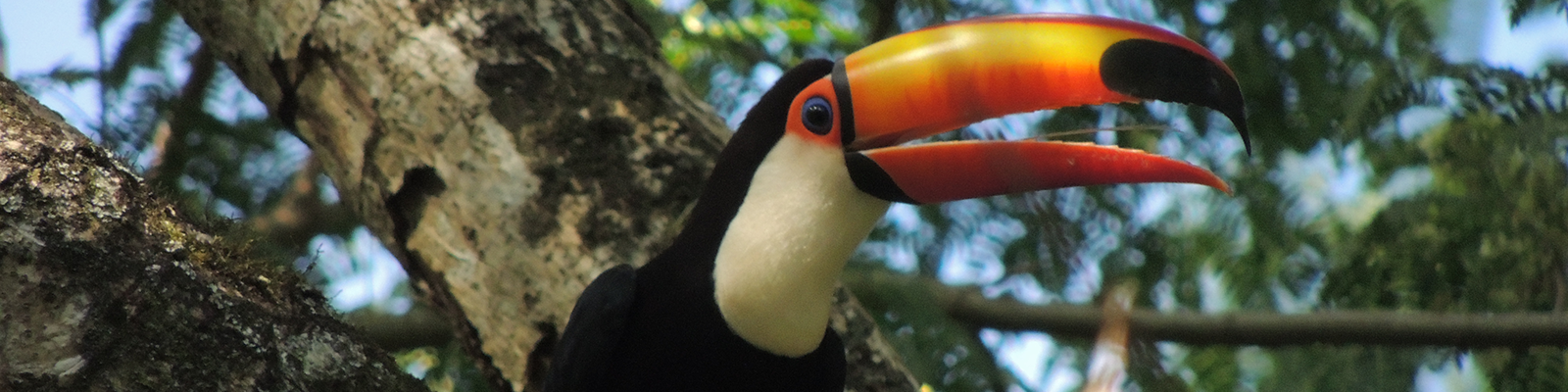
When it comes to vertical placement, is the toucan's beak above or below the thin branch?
above

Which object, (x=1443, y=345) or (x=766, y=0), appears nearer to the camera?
(x=1443, y=345)

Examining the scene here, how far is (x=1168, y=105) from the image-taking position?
385 centimetres

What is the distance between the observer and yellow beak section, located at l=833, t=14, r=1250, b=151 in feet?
7.86

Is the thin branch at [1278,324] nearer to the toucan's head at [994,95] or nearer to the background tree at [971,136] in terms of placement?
the background tree at [971,136]

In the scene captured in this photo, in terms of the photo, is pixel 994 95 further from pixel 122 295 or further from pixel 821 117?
pixel 122 295

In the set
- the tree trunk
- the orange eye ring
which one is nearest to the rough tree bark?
the orange eye ring

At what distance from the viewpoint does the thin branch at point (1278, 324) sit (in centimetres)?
330

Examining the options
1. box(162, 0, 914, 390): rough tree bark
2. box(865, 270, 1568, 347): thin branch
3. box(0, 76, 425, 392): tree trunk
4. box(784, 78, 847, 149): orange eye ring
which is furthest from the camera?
box(865, 270, 1568, 347): thin branch

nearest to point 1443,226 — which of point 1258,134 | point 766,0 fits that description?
point 1258,134

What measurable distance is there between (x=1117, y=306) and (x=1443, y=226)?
2706mm

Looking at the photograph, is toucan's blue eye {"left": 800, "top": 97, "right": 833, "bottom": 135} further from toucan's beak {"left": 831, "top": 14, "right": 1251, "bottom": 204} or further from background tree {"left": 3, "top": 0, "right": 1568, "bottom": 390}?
background tree {"left": 3, "top": 0, "right": 1568, "bottom": 390}

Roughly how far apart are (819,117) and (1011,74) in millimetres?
399

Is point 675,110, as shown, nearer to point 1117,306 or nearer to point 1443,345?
point 1117,306

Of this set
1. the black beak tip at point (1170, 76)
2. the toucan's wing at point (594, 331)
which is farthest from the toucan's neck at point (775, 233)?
the black beak tip at point (1170, 76)
